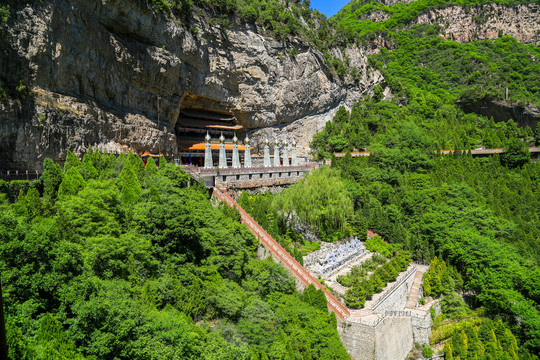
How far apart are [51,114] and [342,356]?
22165 millimetres

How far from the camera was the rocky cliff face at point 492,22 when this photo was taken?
89.9m

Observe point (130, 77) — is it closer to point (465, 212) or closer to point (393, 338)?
point (393, 338)

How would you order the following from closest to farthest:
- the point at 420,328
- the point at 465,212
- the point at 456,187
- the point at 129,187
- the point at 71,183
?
1. the point at 71,183
2. the point at 129,187
3. the point at 420,328
4. the point at 465,212
5. the point at 456,187

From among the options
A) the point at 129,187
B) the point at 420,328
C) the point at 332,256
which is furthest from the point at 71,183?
the point at 420,328

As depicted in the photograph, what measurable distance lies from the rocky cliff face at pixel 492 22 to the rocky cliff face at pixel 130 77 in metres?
67.5

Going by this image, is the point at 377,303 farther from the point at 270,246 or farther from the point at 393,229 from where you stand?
the point at 393,229

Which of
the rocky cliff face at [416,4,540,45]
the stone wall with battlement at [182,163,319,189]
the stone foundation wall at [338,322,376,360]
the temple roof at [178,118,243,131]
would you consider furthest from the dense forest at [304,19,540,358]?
the rocky cliff face at [416,4,540,45]

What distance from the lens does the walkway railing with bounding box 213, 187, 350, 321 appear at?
66.0ft

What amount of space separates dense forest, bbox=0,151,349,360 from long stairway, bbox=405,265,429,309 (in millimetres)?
9775

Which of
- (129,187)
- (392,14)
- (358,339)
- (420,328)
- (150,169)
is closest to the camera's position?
(358,339)

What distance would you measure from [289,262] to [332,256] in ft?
15.7

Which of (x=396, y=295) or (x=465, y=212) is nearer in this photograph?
(x=396, y=295)

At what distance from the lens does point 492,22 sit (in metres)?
91.2

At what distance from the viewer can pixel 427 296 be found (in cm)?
2677
